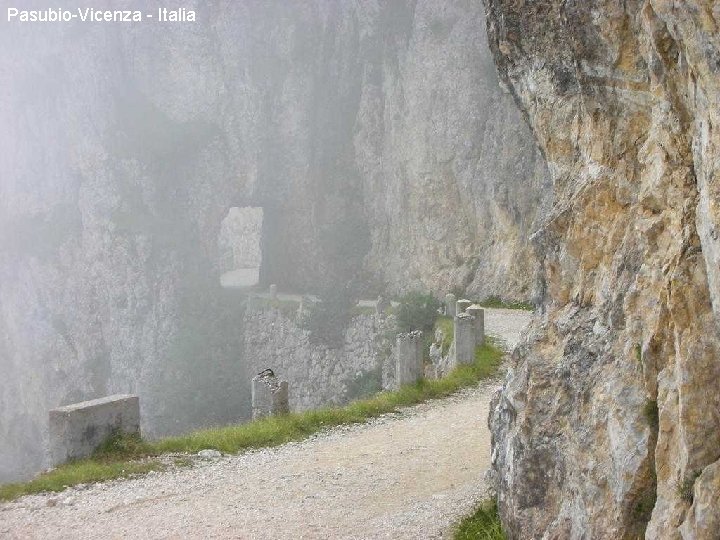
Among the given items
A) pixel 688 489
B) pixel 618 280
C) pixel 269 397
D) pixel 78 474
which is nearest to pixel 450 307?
pixel 269 397

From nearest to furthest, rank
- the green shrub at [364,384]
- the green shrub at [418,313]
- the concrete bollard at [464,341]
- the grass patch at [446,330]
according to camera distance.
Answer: the concrete bollard at [464,341]
the grass patch at [446,330]
the green shrub at [418,313]
the green shrub at [364,384]

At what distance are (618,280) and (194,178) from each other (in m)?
38.9

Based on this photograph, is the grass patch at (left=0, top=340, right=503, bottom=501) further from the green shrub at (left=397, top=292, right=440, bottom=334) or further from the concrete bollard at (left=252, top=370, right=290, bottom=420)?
the green shrub at (left=397, top=292, right=440, bottom=334)

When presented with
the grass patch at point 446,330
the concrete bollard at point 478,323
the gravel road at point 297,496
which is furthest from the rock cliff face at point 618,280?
the grass patch at point 446,330

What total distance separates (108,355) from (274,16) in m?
21.6

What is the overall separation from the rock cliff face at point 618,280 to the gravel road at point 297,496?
185 cm

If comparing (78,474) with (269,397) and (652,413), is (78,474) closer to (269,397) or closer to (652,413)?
(269,397)

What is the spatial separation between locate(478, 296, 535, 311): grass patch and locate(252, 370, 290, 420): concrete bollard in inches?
598

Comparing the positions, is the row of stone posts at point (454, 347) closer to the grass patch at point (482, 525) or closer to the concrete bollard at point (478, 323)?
the concrete bollard at point (478, 323)

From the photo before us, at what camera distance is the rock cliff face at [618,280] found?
14.1ft

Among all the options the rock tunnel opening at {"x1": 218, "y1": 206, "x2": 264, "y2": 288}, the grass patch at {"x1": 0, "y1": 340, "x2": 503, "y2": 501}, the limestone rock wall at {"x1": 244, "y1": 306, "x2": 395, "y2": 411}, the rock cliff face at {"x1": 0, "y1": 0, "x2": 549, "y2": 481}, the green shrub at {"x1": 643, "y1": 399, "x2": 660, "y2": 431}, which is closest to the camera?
the green shrub at {"x1": 643, "y1": 399, "x2": 660, "y2": 431}

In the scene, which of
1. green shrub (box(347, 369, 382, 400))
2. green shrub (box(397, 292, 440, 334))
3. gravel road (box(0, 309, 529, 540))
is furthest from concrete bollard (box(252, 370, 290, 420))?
green shrub (box(347, 369, 382, 400))

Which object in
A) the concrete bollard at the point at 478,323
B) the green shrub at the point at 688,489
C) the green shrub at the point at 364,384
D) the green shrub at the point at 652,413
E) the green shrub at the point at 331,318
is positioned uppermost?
the green shrub at the point at 652,413

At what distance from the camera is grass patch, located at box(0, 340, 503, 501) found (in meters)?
9.81
